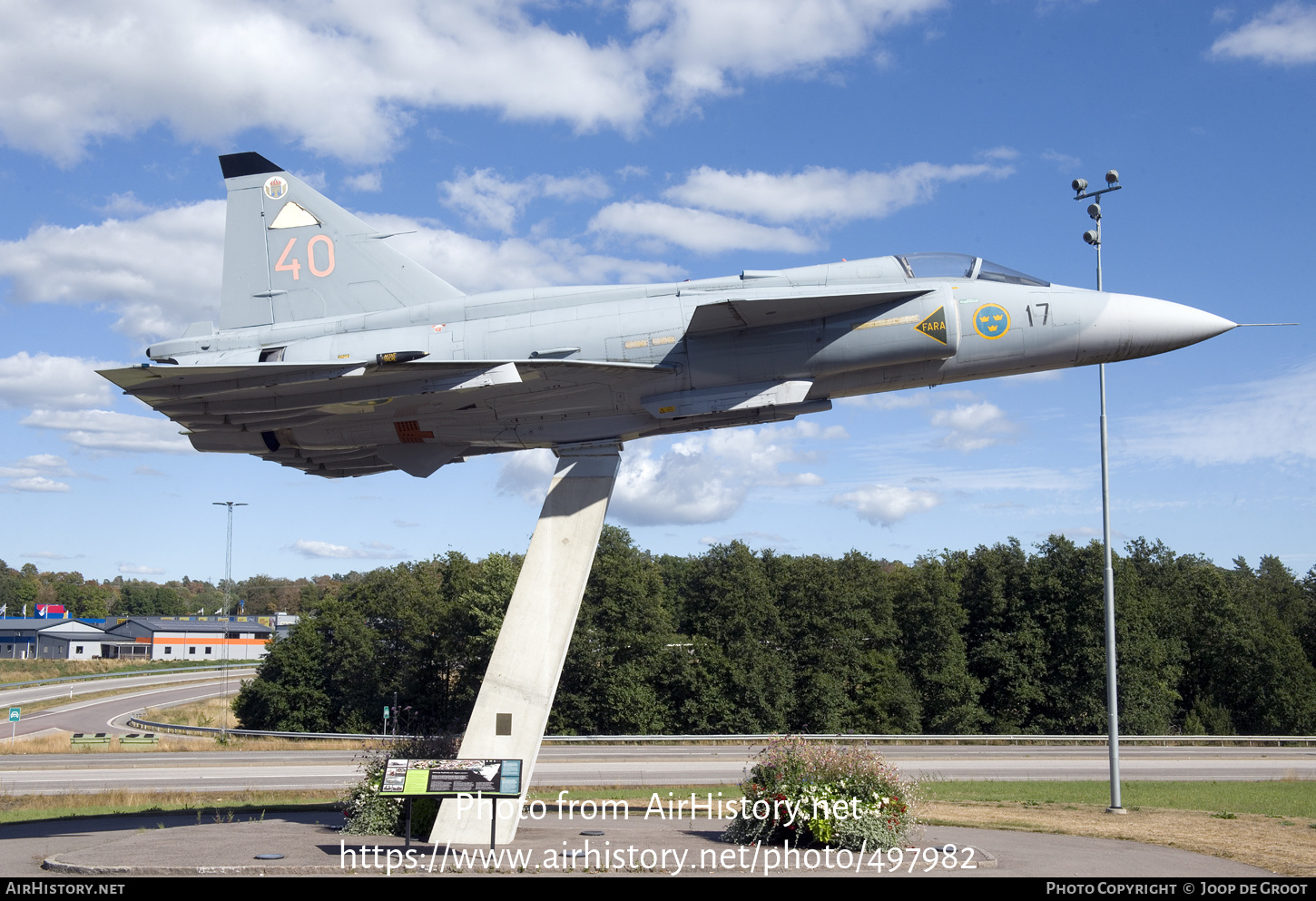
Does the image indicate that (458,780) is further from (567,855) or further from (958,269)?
(958,269)

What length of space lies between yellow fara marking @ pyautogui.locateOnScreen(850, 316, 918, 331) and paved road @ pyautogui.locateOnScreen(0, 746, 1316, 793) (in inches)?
658

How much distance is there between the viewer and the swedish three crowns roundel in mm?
14047

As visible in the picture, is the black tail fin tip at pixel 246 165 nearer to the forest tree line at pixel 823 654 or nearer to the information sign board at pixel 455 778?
the information sign board at pixel 455 778

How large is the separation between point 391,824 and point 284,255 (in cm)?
957

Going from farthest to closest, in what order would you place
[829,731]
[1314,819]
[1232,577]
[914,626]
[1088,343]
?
[1232,577] → [914,626] → [829,731] → [1314,819] → [1088,343]

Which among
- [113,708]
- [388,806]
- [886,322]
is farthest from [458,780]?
[113,708]

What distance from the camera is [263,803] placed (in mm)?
22750

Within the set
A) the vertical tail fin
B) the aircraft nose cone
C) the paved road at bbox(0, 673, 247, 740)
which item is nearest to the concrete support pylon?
the vertical tail fin

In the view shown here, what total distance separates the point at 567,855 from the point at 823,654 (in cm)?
4263

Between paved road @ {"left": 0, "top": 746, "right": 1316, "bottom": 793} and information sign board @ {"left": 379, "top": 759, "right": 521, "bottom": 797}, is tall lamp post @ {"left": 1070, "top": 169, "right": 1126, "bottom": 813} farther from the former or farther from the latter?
information sign board @ {"left": 379, "top": 759, "right": 521, "bottom": 797}

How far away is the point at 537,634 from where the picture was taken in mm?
14211
